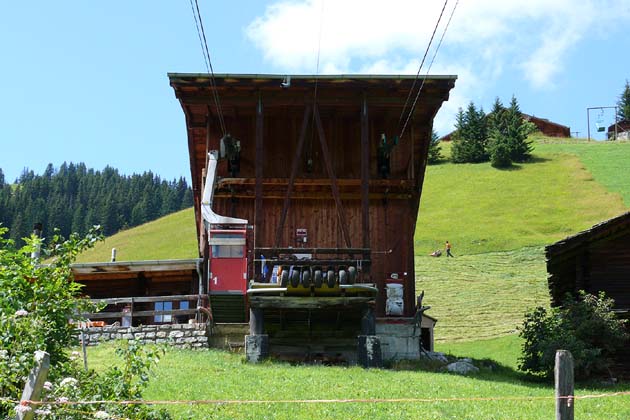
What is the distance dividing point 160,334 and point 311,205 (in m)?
7.13

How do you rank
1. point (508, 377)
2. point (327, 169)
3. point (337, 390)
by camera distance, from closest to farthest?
point (337, 390) < point (508, 377) < point (327, 169)

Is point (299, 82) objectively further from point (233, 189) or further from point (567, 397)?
point (567, 397)

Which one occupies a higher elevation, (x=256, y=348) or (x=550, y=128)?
(x=550, y=128)

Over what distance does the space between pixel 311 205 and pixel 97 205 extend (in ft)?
478

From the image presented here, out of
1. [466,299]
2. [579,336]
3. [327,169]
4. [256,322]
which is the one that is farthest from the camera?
[466,299]

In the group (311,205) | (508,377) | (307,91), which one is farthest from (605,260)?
(307,91)

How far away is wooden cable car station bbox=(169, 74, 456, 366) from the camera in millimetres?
24312

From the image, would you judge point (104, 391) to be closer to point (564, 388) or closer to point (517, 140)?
point (564, 388)

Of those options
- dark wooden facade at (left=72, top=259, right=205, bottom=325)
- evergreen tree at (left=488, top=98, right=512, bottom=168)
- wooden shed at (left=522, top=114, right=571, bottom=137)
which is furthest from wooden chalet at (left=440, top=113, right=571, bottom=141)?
dark wooden facade at (left=72, top=259, right=205, bottom=325)

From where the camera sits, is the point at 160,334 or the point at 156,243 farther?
the point at 156,243

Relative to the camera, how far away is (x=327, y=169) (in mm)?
Answer: 28281

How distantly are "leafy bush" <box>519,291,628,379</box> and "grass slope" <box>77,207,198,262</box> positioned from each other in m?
51.6

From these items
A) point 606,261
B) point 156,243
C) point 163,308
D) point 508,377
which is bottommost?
point 508,377

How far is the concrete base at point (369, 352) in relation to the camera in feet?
78.7
